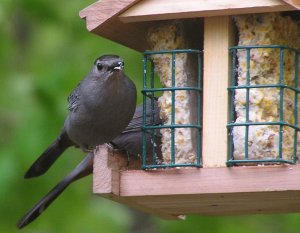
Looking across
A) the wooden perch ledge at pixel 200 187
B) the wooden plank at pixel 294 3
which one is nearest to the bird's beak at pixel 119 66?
the wooden perch ledge at pixel 200 187

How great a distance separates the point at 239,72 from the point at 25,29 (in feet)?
17.7

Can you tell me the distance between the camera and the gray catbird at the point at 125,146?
6.76 meters

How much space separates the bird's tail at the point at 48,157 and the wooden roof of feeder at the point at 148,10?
63.2 inches

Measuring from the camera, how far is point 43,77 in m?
9.10

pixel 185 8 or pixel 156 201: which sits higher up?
pixel 185 8

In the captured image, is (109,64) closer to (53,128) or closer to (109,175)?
(109,175)

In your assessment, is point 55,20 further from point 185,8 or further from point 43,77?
point 185,8

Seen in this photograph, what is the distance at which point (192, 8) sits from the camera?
6.11 metres

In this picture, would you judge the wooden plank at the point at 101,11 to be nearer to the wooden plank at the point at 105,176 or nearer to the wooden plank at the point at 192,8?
the wooden plank at the point at 192,8

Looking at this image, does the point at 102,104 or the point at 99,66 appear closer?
the point at 99,66

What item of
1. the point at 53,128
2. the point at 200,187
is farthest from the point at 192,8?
the point at 53,128

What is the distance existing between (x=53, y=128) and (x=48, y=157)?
95 centimetres

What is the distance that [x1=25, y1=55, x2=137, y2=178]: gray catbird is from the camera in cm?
691

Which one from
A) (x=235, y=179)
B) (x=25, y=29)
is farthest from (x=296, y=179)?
(x=25, y=29)
